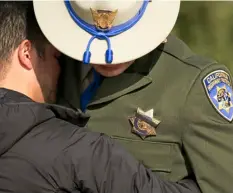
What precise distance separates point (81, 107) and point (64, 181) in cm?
33

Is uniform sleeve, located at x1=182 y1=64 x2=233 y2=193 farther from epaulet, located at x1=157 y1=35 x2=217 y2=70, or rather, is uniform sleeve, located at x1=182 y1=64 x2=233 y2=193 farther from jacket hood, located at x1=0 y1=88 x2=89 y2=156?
jacket hood, located at x1=0 y1=88 x2=89 y2=156

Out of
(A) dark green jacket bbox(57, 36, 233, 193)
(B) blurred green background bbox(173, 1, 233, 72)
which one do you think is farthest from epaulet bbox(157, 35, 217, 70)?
(B) blurred green background bbox(173, 1, 233, 72)

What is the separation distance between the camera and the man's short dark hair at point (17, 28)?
1.92 m

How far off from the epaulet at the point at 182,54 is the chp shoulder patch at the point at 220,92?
38 millimetres

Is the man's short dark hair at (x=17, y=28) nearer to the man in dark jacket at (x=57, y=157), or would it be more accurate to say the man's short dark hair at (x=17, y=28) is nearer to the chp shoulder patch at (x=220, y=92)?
the man in dark jacket at (x=57, y=157)

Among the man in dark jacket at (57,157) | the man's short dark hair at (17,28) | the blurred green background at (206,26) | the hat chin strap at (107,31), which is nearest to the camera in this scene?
the man in dark jacket at (57,157)

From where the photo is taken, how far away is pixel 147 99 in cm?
191

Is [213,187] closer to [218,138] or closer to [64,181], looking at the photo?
[218,138]

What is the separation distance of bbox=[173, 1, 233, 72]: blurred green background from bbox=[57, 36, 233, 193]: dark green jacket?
5.71 feet

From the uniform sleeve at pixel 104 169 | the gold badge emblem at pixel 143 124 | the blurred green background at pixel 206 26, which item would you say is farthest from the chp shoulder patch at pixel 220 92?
the blurred green background at pixel 206 26

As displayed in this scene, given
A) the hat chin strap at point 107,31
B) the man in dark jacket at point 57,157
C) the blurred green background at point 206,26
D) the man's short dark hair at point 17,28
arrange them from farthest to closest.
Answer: the blurred green background at point 206,26, the man's short dark hair at point 17,28, the hat chin strap at point 107,31, the man in dark jacket at point 57,157

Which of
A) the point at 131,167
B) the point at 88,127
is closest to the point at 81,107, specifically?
the point at 88,127

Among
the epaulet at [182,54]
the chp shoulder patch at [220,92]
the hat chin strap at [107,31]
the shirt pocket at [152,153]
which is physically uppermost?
the hat chin strap at [107,31]

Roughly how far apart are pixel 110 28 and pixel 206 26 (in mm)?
2066
